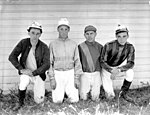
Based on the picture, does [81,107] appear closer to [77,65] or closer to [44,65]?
[77,65]

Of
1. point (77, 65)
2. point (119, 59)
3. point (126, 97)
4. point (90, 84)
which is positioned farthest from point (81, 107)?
point (119, 59)

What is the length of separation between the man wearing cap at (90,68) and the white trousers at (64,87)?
0.76 ft

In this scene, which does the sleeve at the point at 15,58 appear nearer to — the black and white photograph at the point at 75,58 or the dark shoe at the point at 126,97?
the black and white photograph at the point at 75,58

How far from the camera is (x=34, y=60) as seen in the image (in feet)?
14.8

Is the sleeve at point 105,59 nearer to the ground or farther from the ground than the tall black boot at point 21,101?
farther from the ground

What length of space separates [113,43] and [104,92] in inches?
42.0

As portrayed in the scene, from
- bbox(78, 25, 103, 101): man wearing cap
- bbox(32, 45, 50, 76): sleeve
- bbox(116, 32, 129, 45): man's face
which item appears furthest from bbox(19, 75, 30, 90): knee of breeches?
bbox(116, 32, 129, 45): man's face

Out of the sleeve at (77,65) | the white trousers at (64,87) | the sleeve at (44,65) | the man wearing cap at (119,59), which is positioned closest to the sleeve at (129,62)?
the man wearing cap at (119,59)

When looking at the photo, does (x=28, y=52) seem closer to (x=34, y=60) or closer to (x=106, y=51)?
(x=34, y=60)

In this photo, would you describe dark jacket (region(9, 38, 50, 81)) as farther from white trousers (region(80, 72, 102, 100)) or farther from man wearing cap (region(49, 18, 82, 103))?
white trousers (region(80, 72, 102, 100))

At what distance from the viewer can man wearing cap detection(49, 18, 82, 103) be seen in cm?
455

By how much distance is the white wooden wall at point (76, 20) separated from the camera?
543 centimetres

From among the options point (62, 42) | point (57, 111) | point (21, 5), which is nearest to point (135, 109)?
point (57, 111)

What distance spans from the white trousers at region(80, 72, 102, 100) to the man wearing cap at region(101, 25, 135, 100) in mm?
214
